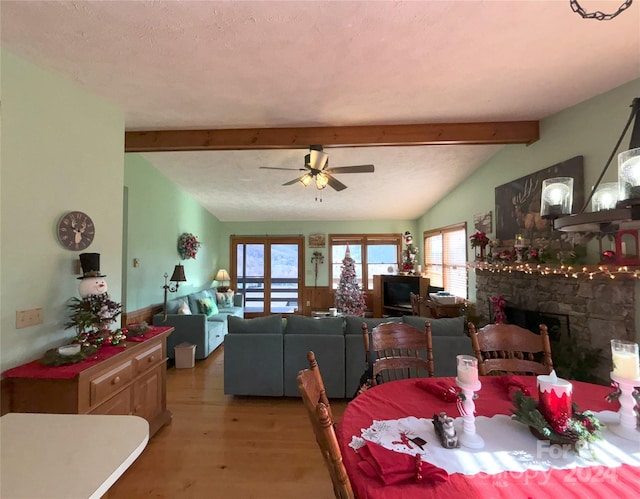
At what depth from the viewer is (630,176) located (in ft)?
3.19

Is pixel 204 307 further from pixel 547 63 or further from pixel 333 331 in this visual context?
pixel 547 63

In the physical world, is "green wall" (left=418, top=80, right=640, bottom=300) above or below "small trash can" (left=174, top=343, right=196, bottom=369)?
above

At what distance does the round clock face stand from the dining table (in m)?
2.35

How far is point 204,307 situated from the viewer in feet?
17.8

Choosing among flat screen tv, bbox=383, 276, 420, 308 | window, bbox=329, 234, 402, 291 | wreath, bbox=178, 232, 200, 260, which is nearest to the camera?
wreath, bbox=178, 232, 200, 260

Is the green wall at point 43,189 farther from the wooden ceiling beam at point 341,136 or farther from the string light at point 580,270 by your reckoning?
the string light at point 580,270

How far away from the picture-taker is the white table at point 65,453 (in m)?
0.82

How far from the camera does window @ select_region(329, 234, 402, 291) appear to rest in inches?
304

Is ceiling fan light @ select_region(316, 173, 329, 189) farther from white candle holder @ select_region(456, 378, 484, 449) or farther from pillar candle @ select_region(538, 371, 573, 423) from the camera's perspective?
pillar candle @ select_region(538, 371, 573, 423)

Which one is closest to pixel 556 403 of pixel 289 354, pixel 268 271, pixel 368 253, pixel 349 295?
pixel 289 354

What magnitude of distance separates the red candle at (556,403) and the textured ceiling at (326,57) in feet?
6.40

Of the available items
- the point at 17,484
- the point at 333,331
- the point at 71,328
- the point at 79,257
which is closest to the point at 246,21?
the point at 79,257

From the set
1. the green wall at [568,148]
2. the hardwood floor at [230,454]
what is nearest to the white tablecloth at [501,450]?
the hardwood floor at [230,454]

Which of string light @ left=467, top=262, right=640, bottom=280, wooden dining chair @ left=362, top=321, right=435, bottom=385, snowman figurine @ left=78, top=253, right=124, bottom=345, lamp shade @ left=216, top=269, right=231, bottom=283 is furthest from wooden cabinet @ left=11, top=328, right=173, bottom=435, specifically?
lamp shade @ left=216, top=269, right=231, bottom=283
